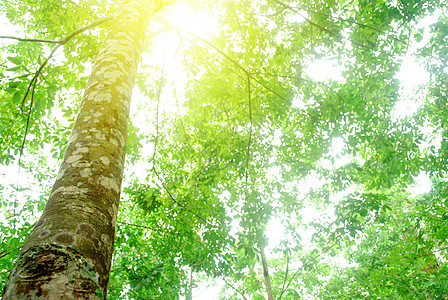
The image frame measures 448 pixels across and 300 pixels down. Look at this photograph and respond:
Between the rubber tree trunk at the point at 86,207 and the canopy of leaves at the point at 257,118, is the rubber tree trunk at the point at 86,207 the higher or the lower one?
the lower one

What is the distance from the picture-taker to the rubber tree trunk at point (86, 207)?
703mm

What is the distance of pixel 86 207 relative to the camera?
37.7 inches

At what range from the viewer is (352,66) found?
5113 millimetres

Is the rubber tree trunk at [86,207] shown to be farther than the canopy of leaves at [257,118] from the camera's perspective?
No

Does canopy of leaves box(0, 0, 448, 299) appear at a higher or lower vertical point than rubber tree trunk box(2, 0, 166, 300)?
higher

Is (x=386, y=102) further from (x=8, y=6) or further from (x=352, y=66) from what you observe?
(x=8, y=6)

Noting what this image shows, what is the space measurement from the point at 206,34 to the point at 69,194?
4.30 metres

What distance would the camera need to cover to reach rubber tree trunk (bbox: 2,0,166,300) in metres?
0.70

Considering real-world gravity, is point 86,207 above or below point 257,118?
below

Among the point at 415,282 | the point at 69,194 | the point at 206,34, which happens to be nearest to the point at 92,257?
the point at 69,194

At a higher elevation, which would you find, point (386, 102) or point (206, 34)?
point (206, 34)

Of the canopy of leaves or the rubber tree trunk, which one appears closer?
the rubber tree trunk

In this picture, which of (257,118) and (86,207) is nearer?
(86,207)

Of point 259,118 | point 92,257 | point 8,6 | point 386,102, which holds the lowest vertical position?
point 92,257
